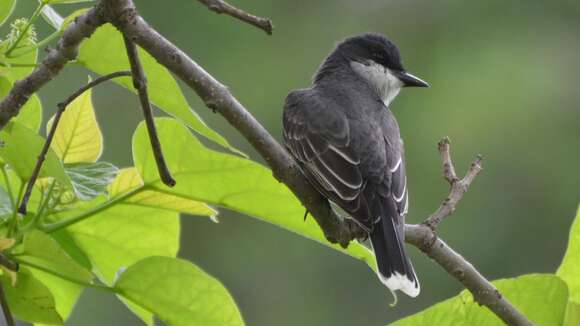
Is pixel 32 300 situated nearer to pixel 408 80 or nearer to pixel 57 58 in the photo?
pixel 57 58

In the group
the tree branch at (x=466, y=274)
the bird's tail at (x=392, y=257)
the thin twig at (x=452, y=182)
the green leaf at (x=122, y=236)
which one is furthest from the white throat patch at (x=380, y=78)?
the green leaf at (x=122, y=236)

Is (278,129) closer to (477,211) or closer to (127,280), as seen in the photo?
(477,211)

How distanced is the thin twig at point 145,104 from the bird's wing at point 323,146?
113cm

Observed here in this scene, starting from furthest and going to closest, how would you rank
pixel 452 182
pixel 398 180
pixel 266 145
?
pixel 398 180, pixel 452 182, pixel 266 145

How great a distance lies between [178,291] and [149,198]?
25 cm

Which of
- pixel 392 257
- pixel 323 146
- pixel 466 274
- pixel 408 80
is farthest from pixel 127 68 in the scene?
pixel 408 80

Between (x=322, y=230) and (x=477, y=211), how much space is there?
25.3 ft

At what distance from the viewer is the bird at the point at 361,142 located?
323 cm

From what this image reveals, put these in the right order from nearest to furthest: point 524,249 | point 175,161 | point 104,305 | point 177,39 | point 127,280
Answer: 1. point 127,280
2. point 175,161
3. point 104,305
4. point 524,249
5. point 177,39

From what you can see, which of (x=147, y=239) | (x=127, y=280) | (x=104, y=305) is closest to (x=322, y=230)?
(x=147, y=239)

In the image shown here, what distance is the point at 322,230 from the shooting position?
7.75 feet

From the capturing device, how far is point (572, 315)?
2227 mm

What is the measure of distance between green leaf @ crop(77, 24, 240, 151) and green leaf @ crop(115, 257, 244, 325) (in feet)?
0.93

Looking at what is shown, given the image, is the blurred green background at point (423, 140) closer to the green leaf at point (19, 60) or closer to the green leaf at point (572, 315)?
the green leaf at point (19, 60)
